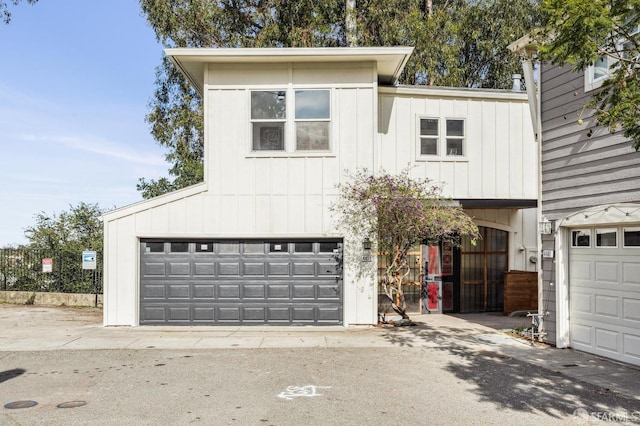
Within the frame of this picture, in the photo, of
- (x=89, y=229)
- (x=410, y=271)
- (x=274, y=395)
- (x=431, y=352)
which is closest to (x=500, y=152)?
(x=410, y=271)

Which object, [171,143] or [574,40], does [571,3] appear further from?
[171,143]

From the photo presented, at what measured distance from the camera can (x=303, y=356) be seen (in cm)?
884

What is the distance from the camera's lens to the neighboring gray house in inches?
322

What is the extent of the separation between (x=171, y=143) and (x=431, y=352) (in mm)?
15757

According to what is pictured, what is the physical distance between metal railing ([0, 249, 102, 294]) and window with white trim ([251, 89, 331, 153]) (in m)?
7.59

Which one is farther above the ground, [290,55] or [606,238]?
[290,55]

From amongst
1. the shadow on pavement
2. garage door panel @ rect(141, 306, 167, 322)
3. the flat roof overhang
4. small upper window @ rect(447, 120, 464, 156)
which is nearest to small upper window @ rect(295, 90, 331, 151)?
the flat roof overhang

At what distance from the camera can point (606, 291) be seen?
28.2ft

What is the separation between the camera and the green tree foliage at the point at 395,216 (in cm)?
1108

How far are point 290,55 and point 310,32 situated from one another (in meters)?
8.94

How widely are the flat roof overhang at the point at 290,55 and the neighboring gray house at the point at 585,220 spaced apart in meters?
2.76

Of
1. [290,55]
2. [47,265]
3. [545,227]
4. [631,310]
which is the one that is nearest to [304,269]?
[290,55]

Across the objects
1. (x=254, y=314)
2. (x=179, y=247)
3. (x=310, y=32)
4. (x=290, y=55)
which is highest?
(x=310, y=32)

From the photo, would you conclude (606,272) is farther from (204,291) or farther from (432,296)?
(204,291)
